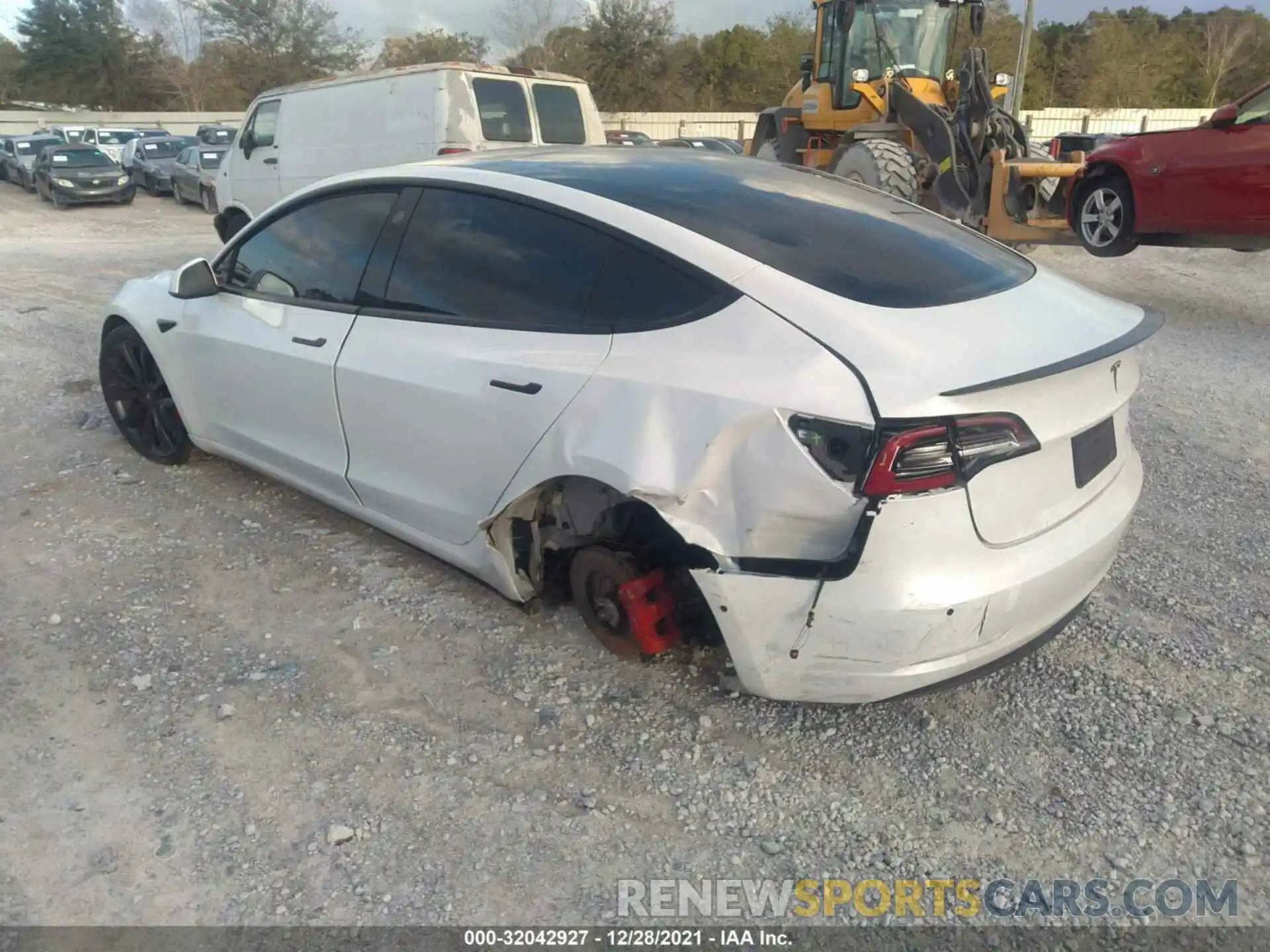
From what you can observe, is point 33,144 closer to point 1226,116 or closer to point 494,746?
point 1226,116

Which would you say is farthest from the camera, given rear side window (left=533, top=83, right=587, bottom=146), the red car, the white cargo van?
rear side window (left=533, top=83, right=587, bottom=146)

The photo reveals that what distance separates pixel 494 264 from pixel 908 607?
5.79ft

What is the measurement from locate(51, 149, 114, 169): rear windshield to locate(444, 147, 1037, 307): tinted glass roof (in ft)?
71.7

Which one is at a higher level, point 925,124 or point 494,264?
point 925,124

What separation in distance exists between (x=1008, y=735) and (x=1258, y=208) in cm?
692

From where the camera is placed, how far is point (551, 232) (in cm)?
298

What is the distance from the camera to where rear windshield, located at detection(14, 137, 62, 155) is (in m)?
24.1

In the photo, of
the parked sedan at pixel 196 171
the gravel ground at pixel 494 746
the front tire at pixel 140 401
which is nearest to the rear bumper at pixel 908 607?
the gravel ground at pixel 494 746

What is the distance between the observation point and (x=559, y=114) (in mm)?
10312

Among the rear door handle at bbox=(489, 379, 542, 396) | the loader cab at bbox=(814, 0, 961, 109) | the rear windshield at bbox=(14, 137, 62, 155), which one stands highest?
the loader cab at bbox=(814, 0, 961, 109)

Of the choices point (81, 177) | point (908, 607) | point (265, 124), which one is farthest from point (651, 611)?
point (81, 177)

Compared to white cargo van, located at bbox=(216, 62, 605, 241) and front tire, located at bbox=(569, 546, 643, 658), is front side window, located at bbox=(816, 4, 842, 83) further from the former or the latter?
front tire, located at bbox=(569, 546, 643, 658)

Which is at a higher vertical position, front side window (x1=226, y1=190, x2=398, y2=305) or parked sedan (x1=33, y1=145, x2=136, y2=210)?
front side window (x1=226, y1=190, x2=398, y2=305)

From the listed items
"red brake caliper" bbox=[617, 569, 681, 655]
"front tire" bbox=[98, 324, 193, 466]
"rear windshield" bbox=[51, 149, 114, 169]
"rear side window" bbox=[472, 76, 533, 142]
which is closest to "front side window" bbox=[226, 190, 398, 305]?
"front tire" bbox=[98, 324, 193, 466]
